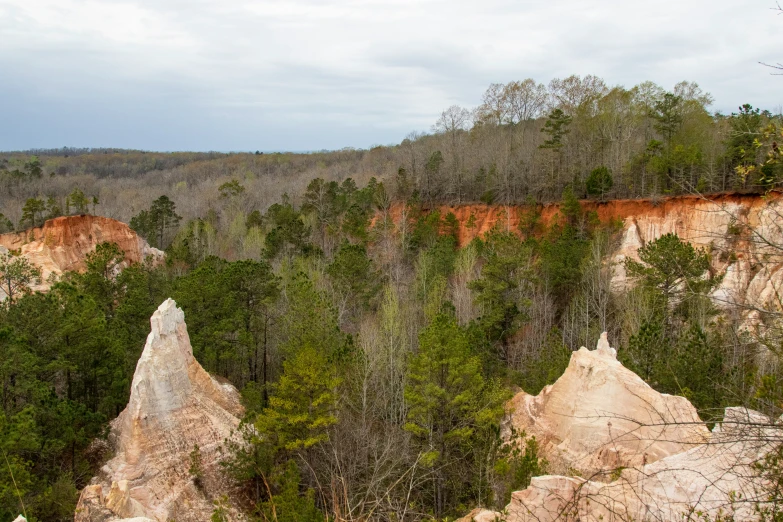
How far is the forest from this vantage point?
14.9 metres

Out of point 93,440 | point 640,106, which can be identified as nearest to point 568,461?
point 93,440

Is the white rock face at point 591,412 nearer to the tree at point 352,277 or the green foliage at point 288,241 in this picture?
the tree at point 352,277

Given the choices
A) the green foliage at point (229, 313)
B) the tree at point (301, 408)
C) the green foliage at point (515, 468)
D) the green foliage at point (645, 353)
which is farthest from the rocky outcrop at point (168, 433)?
the green foliage at point (645, 353)

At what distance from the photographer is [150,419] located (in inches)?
640

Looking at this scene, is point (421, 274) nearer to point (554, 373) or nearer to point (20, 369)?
point (554, 373)

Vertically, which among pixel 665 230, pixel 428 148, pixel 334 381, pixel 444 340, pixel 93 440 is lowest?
pixel 93 440

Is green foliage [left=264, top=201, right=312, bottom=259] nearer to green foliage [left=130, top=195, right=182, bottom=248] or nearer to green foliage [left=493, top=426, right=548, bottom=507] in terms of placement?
green foliage [left=130, top=195, right=182, bottom=248]

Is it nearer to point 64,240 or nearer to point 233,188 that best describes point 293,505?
point 64,240

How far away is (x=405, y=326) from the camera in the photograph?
26.6m

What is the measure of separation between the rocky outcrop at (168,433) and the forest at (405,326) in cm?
63

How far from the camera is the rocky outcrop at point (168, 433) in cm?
1556

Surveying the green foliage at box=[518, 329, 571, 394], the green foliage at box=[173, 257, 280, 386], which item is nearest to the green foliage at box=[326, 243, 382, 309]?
the green foliage at box=[173, 257, 280, 386]

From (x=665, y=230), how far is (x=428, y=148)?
28.5m

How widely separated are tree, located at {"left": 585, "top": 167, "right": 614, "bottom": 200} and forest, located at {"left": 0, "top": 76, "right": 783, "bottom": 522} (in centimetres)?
17
